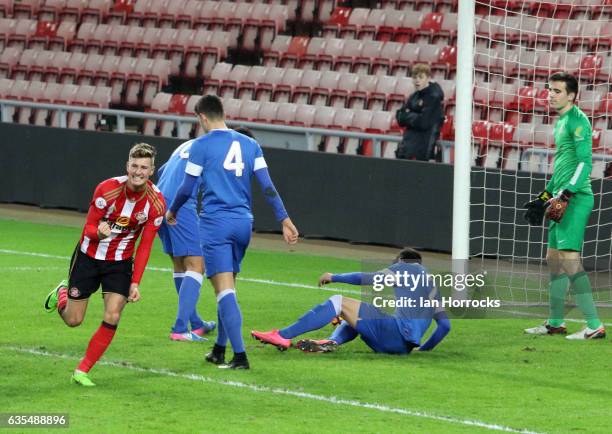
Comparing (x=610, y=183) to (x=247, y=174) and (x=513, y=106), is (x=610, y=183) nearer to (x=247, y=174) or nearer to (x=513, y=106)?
(x=513, y=106)

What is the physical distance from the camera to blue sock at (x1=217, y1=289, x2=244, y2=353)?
356 inches

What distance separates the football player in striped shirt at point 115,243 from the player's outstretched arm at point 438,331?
2.30 meters

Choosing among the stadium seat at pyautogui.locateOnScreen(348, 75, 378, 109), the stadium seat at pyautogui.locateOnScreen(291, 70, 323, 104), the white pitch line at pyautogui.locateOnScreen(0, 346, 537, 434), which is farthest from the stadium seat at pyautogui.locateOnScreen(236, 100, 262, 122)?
the white pitch line at pyautogui.locateOnScreen(0, 346, 537, 434)

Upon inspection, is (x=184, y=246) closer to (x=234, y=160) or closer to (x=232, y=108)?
(x=234, y=160)

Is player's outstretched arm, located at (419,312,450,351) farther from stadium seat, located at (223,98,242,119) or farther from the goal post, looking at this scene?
stadium seat, located at (223,98,242,119)

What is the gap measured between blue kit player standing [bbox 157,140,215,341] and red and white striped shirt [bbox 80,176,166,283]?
156cm

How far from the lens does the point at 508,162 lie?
635 inches

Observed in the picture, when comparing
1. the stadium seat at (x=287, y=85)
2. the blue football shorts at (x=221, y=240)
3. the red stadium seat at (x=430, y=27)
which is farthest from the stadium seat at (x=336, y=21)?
the blue football shorts at (x=221, y=240)

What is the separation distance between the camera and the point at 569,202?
35.3 feet

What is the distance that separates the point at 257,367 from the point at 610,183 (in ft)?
22.3

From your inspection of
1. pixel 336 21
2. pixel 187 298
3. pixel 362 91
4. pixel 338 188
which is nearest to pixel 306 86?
pixel 362 91

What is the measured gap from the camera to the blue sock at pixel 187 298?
10.3m

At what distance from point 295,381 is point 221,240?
43.0 inches

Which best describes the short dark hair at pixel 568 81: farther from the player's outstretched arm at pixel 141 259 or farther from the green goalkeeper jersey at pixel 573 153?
the player's outstretched arm at pixel 141 259
